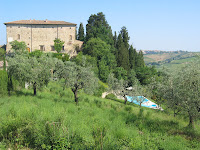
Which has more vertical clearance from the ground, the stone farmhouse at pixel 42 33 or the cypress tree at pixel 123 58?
the stone farmhouse at pixel 42 33

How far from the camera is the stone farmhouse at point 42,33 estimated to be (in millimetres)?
51344

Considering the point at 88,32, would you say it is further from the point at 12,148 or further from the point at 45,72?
the point at 12,148

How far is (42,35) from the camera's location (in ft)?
171

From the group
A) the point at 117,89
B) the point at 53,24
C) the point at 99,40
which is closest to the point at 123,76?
the point at 99,40

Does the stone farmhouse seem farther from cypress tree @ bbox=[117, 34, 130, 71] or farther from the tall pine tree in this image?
cypress tree @ bbox=[117, 34, 130, 71]

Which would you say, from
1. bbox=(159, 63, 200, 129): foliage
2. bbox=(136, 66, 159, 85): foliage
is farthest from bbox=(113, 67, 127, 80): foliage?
bbox=(159, 63, 200, 129): foliage

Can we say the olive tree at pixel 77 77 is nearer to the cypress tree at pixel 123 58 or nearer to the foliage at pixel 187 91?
the foliage at pixel 187 91

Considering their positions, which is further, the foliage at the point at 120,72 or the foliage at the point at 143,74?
the foliage at the point at 143,74

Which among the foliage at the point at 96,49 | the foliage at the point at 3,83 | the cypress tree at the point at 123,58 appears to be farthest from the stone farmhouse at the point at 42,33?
the foliage at the point at 3,83

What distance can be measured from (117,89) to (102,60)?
535 inches

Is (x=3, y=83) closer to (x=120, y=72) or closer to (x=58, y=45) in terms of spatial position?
(x=120, y=72)

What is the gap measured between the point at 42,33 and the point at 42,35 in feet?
1.83

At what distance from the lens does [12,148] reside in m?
5.65

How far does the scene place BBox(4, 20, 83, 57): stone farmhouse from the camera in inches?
2021
